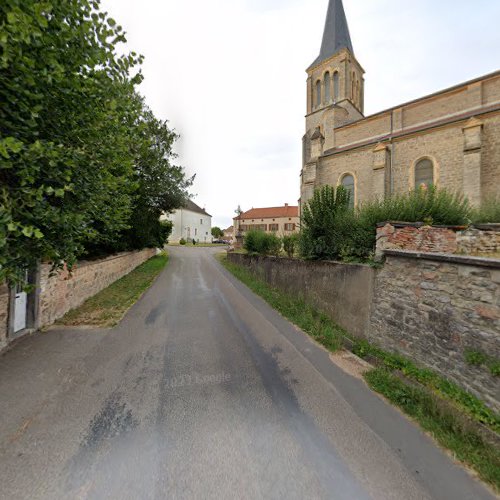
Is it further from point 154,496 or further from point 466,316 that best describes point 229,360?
point 466,316

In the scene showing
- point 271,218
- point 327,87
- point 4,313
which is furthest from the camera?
point 271,218

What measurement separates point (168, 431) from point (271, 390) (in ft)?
4.96

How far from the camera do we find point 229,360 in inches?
164

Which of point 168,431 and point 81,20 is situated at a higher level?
point 81,20

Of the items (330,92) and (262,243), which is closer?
(262,243)

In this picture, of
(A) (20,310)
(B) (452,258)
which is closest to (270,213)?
(B) (452,258)

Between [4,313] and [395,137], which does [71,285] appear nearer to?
[4,313]

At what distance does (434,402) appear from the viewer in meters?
3.11

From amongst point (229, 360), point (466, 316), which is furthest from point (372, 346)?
point (229, 360)

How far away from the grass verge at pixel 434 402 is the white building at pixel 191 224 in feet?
154

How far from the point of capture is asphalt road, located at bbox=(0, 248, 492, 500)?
6.47ft

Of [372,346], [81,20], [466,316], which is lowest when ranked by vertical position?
[372,346]

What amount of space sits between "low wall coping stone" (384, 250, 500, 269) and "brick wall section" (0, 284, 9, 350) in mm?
7898

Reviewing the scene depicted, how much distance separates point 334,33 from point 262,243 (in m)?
28.5
